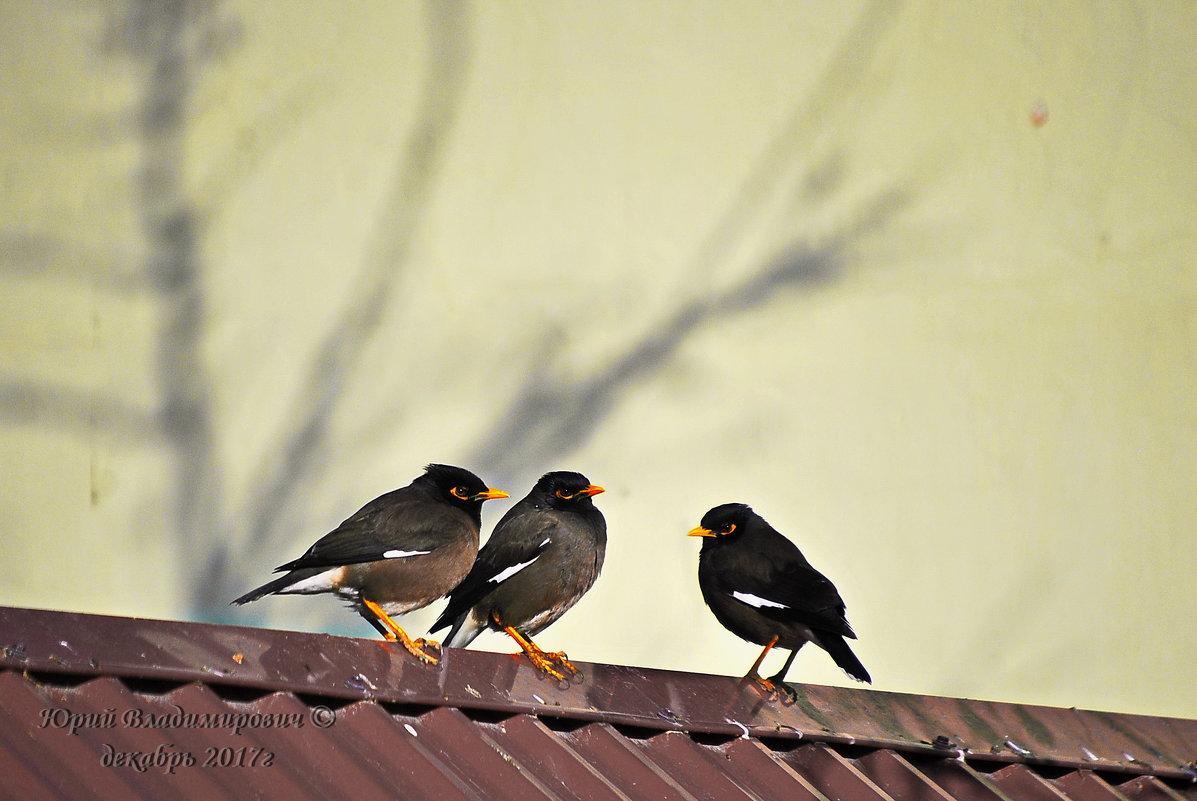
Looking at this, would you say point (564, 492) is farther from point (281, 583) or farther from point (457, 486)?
point (281, 583)

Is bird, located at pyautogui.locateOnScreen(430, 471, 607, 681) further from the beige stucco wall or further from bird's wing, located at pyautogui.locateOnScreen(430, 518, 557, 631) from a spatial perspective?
the beige stucco wall

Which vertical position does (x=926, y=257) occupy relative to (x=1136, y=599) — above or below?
above

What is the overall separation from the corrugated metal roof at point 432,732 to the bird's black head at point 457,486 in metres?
0.97

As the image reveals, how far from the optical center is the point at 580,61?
5543 millimetres

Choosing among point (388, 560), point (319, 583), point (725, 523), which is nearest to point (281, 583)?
point (319, 583)

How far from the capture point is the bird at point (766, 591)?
13.5ft

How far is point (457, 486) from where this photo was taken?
4.28 meters

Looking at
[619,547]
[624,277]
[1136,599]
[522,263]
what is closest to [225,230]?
[522,263]

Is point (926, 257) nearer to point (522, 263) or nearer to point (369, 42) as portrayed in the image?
point (522, 263)

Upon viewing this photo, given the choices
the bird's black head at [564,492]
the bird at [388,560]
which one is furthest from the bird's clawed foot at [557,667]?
the bird's black head at [564,492]

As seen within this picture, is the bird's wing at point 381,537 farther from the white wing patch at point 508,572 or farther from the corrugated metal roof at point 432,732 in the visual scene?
the corrugated metal roof at point 432,732

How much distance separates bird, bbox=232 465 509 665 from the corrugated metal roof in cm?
68

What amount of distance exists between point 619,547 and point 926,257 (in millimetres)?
2045

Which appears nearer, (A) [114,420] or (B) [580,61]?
(A) [114,420]
